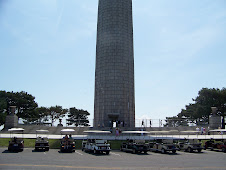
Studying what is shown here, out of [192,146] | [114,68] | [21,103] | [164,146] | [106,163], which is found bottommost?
[106,163]

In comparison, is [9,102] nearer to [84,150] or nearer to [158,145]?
[84,150]

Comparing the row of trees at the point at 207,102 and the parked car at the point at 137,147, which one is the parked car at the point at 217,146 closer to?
the parked car at the point at 137,147

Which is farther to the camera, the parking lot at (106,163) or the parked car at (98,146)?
the parked car at (98,146)

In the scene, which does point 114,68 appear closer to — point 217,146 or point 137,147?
point 137,147

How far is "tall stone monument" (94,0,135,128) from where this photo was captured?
5553 cm

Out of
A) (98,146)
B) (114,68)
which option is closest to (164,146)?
(98,146)

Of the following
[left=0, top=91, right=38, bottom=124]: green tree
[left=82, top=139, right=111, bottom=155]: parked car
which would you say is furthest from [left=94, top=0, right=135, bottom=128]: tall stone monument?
[left=0, top=91, right=38, bottom=124]: green tree

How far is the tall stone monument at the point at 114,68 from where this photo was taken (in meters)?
55.5

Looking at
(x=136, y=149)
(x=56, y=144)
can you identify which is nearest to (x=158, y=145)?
(x=136, y=149)

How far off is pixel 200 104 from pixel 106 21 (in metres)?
43.5

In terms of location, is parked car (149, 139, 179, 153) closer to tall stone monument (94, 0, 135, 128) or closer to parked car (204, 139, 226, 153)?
parked car (204, 139, 226, 153)

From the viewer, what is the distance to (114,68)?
56.4m

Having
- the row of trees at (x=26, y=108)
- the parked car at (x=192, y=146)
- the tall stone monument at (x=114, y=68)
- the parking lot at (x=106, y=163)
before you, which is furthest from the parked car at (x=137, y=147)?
the row of trees at (x=26, y=108)

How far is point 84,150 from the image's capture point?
1149 inches
